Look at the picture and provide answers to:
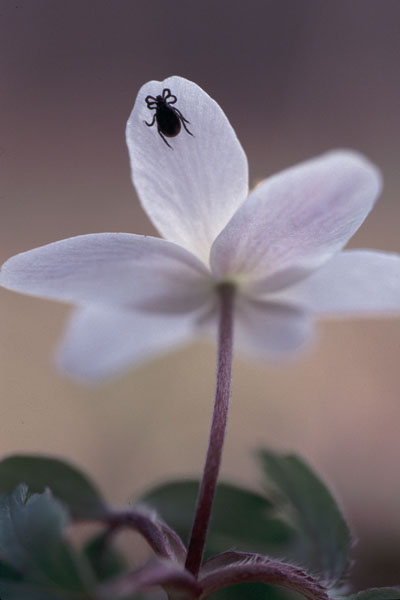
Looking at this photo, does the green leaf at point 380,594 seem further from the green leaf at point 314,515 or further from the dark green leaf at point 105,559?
the dark green leaf at point 105,559

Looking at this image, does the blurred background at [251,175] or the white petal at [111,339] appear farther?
the blurred background at [251,175]

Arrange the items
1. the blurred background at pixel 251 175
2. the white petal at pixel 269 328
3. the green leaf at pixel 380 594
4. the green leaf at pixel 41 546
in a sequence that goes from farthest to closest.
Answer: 1. the blurred background at pixel 251 175
2. the white petal at pixel 269 328
3. the green leaf at pixel 380 594
4. the green leaf at pixel 41 546

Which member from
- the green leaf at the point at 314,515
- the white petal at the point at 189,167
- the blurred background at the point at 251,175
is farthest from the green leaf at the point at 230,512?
the blurred background at the point at 251,175

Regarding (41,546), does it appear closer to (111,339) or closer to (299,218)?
(299,218)

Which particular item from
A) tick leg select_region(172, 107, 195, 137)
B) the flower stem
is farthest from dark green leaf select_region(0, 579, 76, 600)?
tick leg select_region(172, 107, 195, 137)

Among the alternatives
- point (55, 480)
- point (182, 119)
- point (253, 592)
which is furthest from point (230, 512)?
point (182, 119)

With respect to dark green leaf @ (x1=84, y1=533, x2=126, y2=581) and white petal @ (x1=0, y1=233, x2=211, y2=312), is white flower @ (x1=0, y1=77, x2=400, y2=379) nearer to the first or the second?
white petal @ (x1=0, y1=233, x2=211, y2=312)

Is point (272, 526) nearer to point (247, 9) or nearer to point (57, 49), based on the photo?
point (57, 49)

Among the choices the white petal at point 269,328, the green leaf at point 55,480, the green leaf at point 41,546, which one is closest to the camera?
the green leaf at point 41,546
